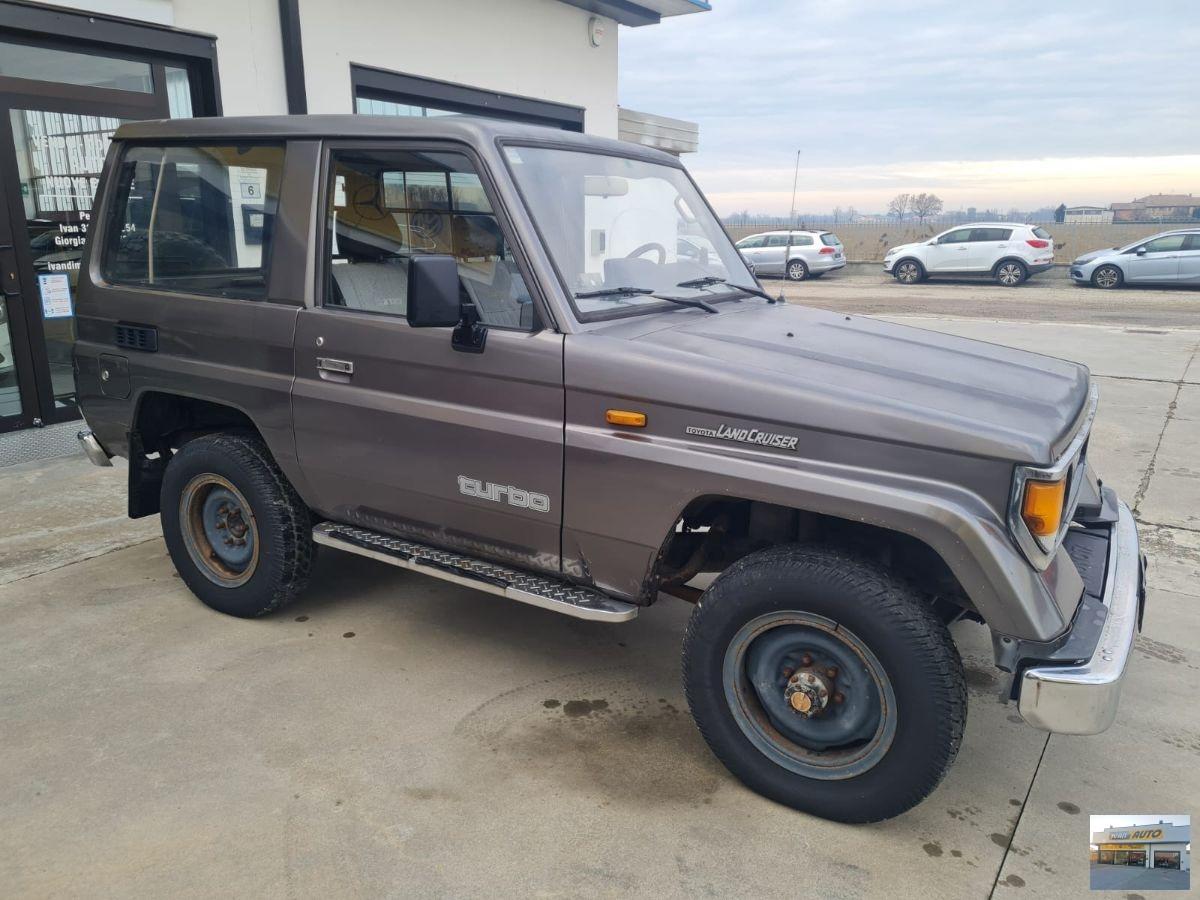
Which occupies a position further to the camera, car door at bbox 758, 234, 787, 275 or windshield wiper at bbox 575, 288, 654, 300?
car door at bbox 758, 234, 787, 275

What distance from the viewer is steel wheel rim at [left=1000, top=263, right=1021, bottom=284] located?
75.9 feet

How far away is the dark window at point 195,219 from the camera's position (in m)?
3.79

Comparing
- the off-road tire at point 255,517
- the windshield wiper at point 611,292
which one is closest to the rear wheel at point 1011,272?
the windshield wiper at point 611,292

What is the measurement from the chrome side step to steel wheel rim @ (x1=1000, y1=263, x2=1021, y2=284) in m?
22.9

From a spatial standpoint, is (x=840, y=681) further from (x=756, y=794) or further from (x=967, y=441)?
(x=967, y=441)

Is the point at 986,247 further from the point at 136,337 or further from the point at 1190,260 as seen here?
the point at 136,337

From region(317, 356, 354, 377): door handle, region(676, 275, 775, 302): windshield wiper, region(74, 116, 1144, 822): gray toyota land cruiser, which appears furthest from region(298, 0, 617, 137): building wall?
region(676, 275, 775, 302): windshield wiper

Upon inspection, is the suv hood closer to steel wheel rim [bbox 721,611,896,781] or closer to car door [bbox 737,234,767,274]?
steel wheel rim [bbox 721,611,896,781]

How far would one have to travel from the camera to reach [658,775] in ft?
10.0

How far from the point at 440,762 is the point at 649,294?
1826 millimetres

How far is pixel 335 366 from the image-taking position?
11.7 feet

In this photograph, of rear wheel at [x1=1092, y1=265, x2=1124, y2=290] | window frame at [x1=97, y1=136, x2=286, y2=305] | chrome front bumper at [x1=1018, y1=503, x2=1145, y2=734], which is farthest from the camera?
rear wheel at [x1=1092, y1=265, x2=1124, y2=290]

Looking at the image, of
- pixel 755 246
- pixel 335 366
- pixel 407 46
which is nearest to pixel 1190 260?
pixel 755 246

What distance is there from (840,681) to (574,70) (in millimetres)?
9555
